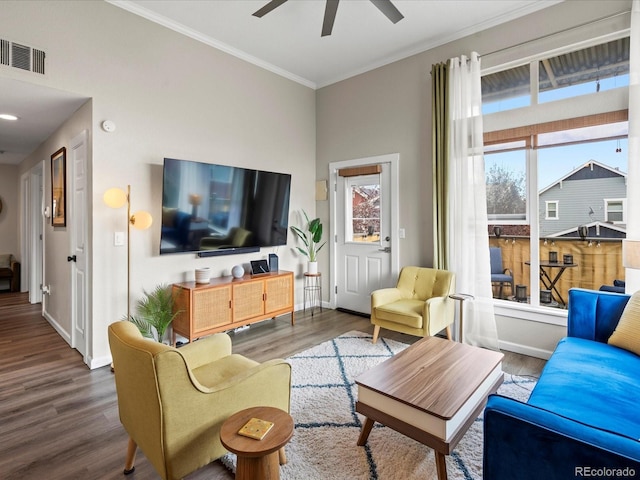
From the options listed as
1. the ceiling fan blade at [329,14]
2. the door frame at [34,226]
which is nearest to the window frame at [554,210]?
the ceiling fan blade at [329,14]

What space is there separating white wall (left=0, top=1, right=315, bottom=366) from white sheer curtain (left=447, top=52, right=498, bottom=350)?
2503mm

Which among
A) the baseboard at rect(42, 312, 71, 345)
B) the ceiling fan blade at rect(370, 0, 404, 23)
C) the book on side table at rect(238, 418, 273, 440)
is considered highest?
the ceiling fan blade at rect(370, 0, 404, 23)

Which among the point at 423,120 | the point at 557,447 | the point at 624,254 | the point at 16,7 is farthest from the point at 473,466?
the point at 16,7

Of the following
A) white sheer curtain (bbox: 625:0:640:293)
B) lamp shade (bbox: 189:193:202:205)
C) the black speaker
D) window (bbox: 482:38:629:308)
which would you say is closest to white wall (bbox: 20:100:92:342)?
lamp shade (bbox: 189:193:202:205)

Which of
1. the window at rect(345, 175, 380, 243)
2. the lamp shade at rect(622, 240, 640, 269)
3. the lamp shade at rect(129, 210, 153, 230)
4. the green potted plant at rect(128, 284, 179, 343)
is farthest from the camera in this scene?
the window at rect(345, 175, 380, 243)

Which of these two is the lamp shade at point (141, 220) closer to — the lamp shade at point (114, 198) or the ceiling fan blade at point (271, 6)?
the lamp shade at point (114, 198)

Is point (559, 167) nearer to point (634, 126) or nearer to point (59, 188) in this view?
point (634, 126)

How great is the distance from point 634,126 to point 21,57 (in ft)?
16.4

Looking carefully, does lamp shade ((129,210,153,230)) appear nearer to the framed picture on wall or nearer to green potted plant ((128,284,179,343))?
green potted plant ((128,284,179,343))

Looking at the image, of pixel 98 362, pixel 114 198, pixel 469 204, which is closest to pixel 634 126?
pixel 469 204

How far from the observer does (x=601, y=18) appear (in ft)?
9.93

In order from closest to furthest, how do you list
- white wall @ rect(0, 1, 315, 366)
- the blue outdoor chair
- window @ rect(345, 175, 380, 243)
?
white wall @ rect(0, 1, 315, 366) → the blue outdoor chair → window @ rect(345, 175, 380, 243)

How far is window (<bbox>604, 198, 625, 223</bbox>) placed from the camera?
3.07 m

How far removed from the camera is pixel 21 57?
2.74m
